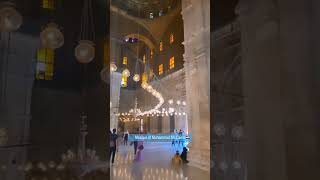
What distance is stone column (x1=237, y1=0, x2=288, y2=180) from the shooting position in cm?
488

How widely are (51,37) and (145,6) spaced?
17.2 m

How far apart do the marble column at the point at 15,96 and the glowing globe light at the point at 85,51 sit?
724 mm

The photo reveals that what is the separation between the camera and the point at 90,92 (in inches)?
189

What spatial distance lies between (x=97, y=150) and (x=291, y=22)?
3.75m

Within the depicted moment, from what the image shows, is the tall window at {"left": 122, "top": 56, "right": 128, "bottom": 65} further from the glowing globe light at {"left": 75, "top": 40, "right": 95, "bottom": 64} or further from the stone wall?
the glowing globe light at {"left": 75, "top": 40, "right": 95, "bottom": 64}

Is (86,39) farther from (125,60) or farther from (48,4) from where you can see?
(125,60)

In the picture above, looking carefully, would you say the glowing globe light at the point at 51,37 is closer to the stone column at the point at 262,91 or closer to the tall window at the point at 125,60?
the stone column at the point at 262,91

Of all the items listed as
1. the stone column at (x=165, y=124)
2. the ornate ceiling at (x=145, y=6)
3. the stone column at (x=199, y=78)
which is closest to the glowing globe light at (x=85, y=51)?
the stone column at (x=199, y=78)

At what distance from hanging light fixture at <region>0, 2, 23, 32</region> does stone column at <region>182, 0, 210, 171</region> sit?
610cm

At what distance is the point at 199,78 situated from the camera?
10.2 metres

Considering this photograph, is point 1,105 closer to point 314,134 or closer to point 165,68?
point 314,134

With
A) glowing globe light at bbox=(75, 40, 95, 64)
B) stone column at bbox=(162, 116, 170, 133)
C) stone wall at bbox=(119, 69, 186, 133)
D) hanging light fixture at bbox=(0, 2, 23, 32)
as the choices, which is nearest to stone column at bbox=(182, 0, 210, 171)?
glowing globe light at bbox=(75, 40, 95, 64)

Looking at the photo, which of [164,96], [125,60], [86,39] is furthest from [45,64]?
[125,60]

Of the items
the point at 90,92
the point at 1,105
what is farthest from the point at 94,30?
the point at 1,105
